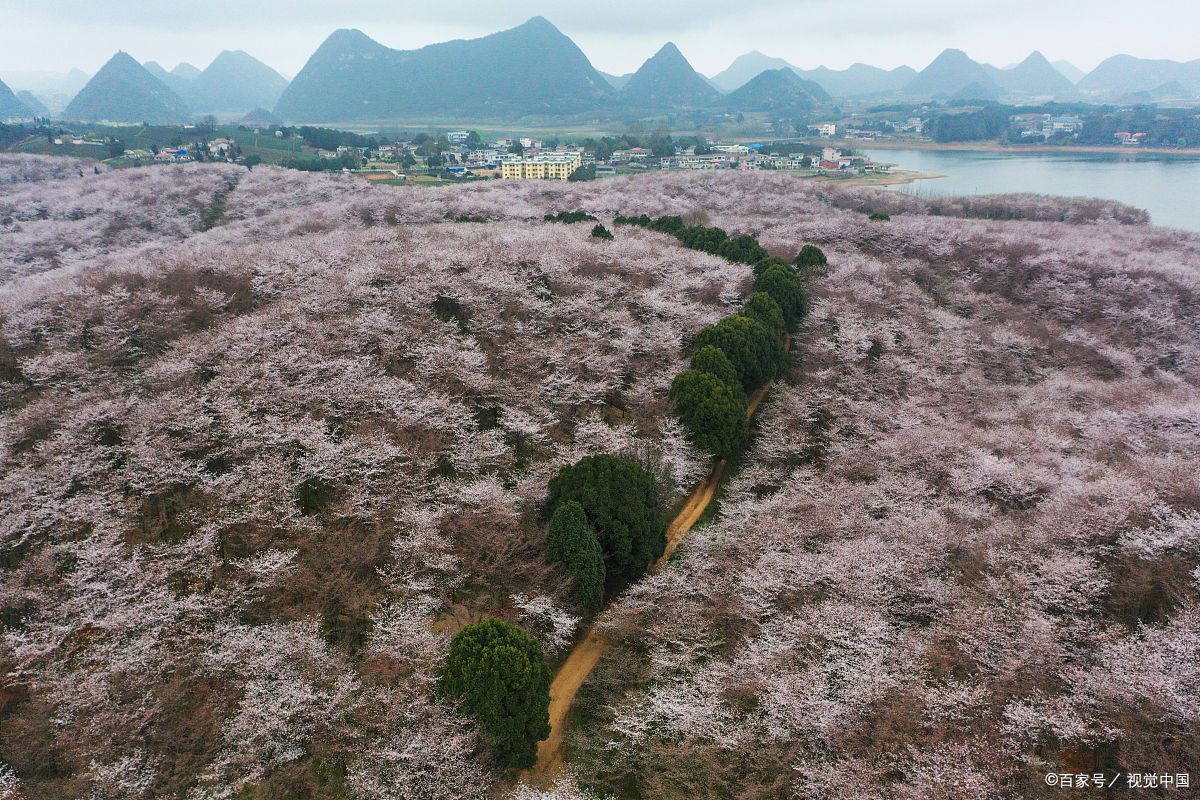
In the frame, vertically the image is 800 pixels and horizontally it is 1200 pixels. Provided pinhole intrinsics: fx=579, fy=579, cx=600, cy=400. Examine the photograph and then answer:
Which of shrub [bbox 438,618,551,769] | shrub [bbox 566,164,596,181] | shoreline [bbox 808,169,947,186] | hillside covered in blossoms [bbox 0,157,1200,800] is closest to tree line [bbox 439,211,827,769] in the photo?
shrub [bbox 438,618,551,769]

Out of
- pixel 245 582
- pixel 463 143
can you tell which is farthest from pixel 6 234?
pixel 463 143

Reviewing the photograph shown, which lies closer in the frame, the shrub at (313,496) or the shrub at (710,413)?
the shrub at (313,496)

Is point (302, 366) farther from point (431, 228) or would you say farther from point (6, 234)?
point (6, 234)

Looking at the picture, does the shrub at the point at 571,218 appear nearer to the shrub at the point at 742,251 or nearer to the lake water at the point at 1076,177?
the shrub at the point at 742,251

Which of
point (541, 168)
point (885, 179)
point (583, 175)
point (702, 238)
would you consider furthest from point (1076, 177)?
point (702, 238)

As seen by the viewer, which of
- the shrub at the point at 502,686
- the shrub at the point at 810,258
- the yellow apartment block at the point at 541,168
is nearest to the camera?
the shrub at the point at 502,686

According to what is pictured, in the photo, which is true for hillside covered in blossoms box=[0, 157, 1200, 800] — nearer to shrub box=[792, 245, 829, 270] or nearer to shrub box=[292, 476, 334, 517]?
shrub box=[292, 476, 334, 517]

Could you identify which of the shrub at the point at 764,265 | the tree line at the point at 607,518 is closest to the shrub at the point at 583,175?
the shrub at the point at 764,265
